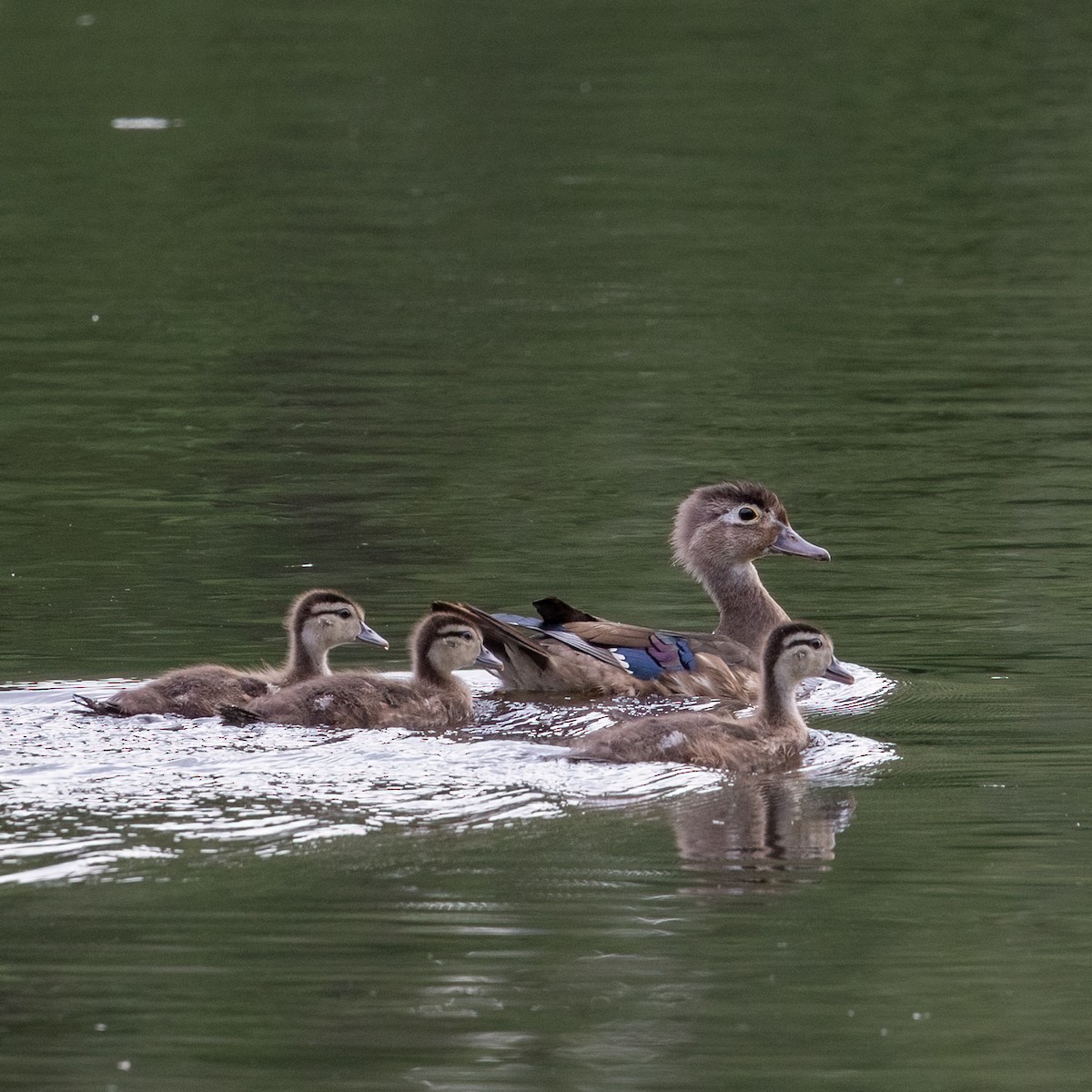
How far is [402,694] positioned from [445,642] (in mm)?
324

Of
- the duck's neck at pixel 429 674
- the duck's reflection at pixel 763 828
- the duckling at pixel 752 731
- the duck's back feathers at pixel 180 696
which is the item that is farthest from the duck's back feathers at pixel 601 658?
the duck's reflection at pixel 763 828

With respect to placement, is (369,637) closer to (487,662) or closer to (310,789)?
(487,662)

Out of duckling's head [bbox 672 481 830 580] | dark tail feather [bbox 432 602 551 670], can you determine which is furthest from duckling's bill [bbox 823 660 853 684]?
duckling's head [bbox 672 481 830 580]

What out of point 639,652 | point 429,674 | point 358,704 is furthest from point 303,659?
point 639,652

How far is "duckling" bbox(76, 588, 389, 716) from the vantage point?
952 centimetres

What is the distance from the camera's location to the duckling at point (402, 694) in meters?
9.48

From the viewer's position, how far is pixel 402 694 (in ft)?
32.2

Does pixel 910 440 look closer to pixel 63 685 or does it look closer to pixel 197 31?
pixel 63 685

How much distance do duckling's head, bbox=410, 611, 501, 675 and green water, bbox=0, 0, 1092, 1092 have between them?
1.45 ft

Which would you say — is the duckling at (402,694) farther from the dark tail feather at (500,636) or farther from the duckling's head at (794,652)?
the duckling's head at (794,652)

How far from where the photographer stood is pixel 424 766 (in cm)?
883

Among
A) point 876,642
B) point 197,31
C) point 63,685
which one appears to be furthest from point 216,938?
point 197,31

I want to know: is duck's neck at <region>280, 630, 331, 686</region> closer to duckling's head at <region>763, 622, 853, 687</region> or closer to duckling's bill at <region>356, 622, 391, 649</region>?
duckling's bill at <region>356, 622, 391, 649</region>

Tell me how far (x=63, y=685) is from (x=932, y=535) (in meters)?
5.10
